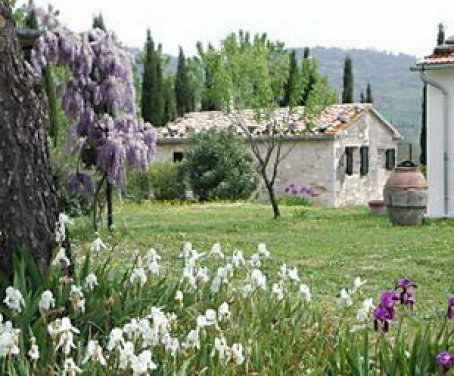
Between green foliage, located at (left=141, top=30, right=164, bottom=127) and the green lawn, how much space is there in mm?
14801

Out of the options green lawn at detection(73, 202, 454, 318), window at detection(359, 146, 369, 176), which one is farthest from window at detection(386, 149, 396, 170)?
green lawn at detection(73, 202, 454, 318)

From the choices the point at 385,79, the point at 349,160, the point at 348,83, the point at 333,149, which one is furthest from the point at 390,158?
the point at 385,79

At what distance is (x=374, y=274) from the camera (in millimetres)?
10062

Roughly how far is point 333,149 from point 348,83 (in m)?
10.6

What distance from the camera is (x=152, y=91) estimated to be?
35.8m

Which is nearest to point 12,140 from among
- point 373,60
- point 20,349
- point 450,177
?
point 20,349

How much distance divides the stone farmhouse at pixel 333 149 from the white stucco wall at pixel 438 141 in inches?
318

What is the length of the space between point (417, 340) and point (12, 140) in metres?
1.86

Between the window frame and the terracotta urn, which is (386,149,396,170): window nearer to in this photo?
the window frame

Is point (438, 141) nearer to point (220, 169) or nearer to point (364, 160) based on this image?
point (220, 169)

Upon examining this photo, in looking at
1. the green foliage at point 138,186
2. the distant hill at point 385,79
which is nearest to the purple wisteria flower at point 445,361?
the green foliage at point 138,186

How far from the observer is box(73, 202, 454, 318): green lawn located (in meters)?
9.56

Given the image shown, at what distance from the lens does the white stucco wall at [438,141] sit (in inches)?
696

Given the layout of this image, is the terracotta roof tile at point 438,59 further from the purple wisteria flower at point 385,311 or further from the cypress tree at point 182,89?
the cypress tree at point 182,89
